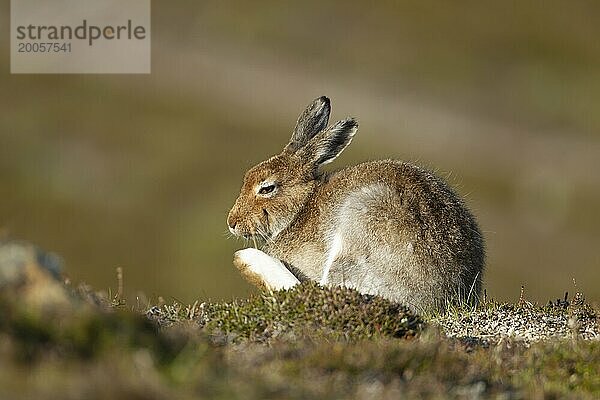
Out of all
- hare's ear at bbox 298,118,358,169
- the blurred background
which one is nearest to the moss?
hare's ear at bbox 298,118,358,169

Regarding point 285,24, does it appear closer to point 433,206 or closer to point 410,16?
point 410,16

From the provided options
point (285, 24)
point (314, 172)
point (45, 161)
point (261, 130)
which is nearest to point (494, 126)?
point (261, 130)

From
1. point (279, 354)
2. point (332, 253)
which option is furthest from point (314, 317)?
point (332, 253)

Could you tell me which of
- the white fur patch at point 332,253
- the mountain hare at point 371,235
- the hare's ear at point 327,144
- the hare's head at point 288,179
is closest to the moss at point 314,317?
the mountain hare at point 371,235

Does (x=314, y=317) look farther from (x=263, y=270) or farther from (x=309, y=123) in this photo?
(x=309, y=123)

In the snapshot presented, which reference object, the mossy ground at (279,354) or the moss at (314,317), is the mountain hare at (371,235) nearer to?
the mossy ground at (279,354)

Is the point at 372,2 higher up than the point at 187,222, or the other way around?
the point at 372,2
